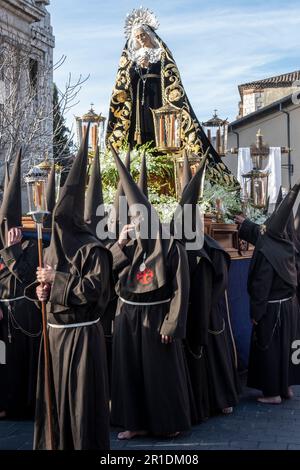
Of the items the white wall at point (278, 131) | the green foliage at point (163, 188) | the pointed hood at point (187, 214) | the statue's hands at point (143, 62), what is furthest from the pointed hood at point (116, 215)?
the white wall at point (278, 131)

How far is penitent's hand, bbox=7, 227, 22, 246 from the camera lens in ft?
21.0

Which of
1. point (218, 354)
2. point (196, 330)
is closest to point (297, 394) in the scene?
point (218, 354)

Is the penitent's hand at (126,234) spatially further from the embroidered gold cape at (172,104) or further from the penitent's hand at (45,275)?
the embroidered gold cape at (172,104)

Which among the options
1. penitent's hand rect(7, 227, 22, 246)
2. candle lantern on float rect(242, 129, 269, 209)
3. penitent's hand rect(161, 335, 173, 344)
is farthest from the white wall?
penitent's hand rect(161, 335, 173, 344)

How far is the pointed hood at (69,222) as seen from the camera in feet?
16.3

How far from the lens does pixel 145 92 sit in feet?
34.6

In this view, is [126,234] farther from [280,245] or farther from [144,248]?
[280,245]

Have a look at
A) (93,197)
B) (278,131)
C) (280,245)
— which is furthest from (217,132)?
(278,131)

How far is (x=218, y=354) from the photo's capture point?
697 centimetres

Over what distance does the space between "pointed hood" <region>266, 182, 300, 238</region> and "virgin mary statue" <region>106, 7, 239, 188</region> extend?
274cm

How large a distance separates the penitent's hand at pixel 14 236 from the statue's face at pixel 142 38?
482cm

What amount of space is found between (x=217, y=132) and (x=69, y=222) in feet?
17.5

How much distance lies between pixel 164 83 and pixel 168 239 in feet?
16.3
